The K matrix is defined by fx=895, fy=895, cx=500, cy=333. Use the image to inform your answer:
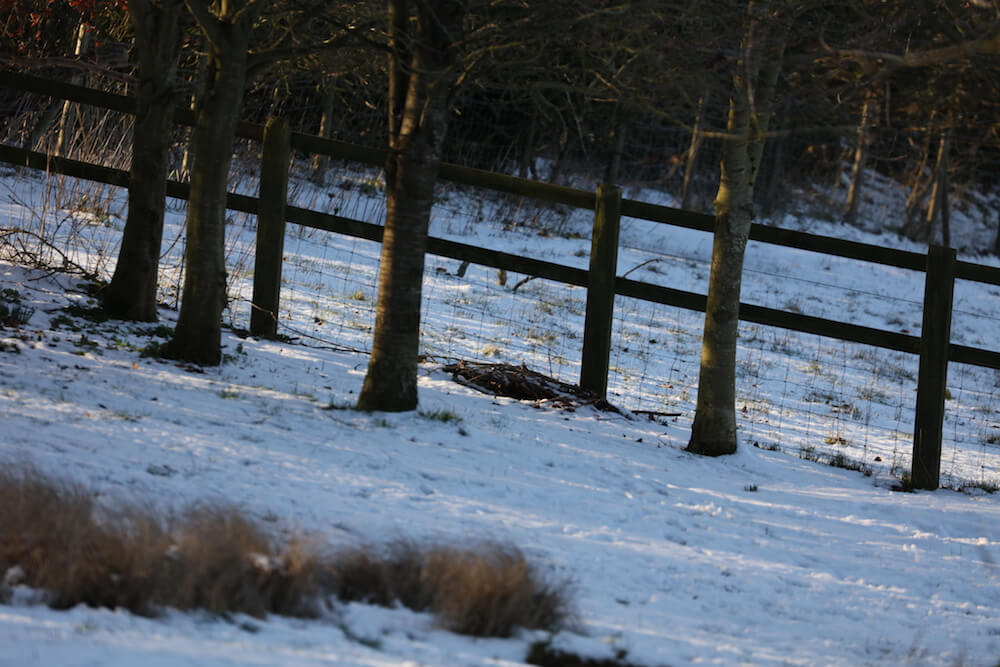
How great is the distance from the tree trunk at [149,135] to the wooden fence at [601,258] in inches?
29.4

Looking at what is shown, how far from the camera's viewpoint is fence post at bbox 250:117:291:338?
7285mm

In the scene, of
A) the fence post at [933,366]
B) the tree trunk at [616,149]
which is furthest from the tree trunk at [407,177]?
the tree trunk at [616,149]

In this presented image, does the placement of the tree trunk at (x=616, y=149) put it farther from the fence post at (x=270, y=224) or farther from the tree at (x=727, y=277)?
the tree at (x=727, y=277)

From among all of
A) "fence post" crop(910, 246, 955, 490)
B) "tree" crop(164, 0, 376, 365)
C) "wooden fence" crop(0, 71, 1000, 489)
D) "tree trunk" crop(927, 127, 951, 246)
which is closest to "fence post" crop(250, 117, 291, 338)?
"wooden fence" crop(0, 71, 1000, 489)

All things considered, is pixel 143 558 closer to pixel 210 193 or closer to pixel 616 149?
pixel 210 193

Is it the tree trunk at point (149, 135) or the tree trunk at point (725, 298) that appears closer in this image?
the tree trunk at point (725, 298)

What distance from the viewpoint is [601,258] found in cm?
688

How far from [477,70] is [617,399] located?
3.63 meters

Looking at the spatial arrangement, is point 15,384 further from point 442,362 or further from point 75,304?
point 442,362

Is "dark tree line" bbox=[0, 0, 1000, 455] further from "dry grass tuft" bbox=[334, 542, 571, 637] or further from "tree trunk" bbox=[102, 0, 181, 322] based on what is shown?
"dry grass tuft" bbox=[334, 542, 571, 637]

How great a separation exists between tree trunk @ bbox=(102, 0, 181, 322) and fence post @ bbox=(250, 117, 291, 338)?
2.84 feet

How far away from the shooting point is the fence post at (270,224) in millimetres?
7285

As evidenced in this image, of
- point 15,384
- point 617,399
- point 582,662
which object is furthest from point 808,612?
point 15,384

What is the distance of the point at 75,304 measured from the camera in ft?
23.2
